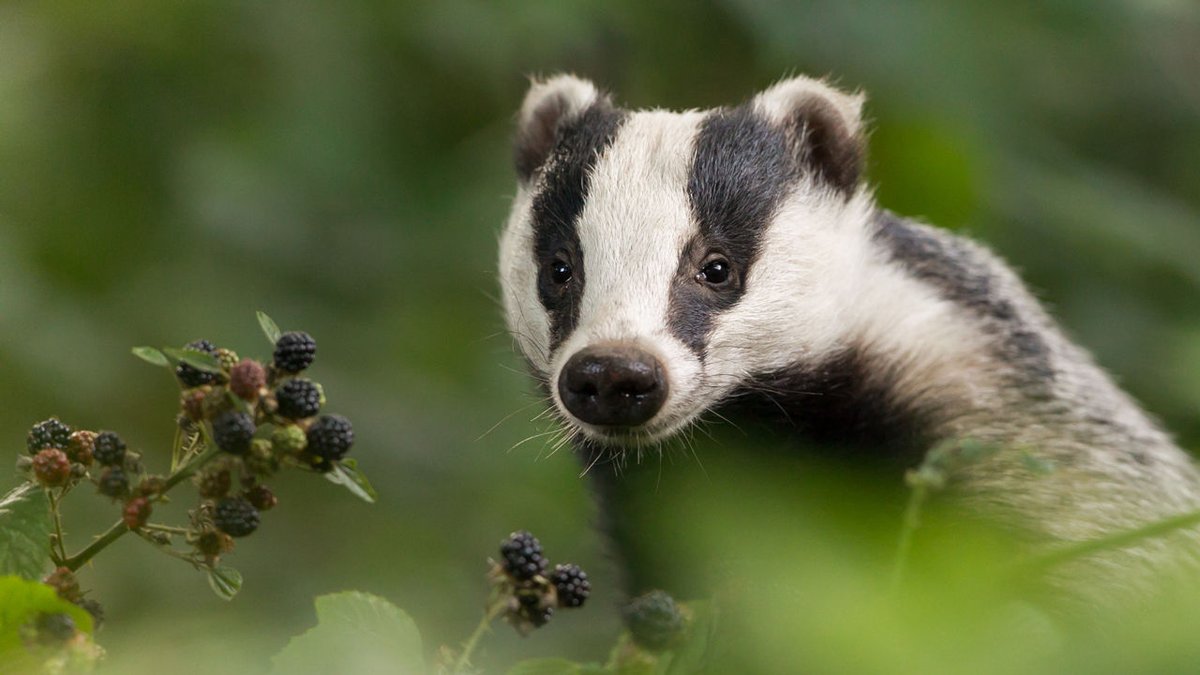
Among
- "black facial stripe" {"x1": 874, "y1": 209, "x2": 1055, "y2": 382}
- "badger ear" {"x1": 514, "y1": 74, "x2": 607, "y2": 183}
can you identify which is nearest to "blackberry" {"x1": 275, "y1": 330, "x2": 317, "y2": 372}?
"badger ear" {"x1": 514, "y1": 74, "x2": 607, "y2": 183}

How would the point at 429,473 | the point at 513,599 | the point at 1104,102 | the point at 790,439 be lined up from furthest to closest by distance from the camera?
the point at 1104,102 < the point at 429,473 < the point at 790,439 < the point at 513,599

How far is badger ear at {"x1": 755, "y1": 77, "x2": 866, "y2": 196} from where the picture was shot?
2811 mm

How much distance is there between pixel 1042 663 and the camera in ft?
2.54

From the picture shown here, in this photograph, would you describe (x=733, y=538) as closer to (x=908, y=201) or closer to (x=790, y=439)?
(x=790, y=439)

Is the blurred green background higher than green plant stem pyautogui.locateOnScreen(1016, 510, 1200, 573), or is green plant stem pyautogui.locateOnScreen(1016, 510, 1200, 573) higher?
the blurred green background

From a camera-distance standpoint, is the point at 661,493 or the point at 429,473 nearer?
the point at 661,493

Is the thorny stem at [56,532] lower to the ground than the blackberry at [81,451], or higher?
lower

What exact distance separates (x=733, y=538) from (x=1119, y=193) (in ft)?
10.9

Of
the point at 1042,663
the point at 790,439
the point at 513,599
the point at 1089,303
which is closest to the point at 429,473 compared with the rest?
the point at 790,439

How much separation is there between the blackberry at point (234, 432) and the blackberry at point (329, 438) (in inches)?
2.5

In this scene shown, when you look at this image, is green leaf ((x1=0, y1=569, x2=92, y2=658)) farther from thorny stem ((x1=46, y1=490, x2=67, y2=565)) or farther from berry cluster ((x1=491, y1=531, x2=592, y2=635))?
berry cluster ((x1=491, y1=531, x2=592, y2=635))

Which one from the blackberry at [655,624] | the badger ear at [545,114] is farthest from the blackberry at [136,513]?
the badger ear at [545,114]

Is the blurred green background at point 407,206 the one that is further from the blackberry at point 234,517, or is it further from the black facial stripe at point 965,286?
the blackberry at point 234,517

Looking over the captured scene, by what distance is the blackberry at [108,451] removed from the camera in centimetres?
145
